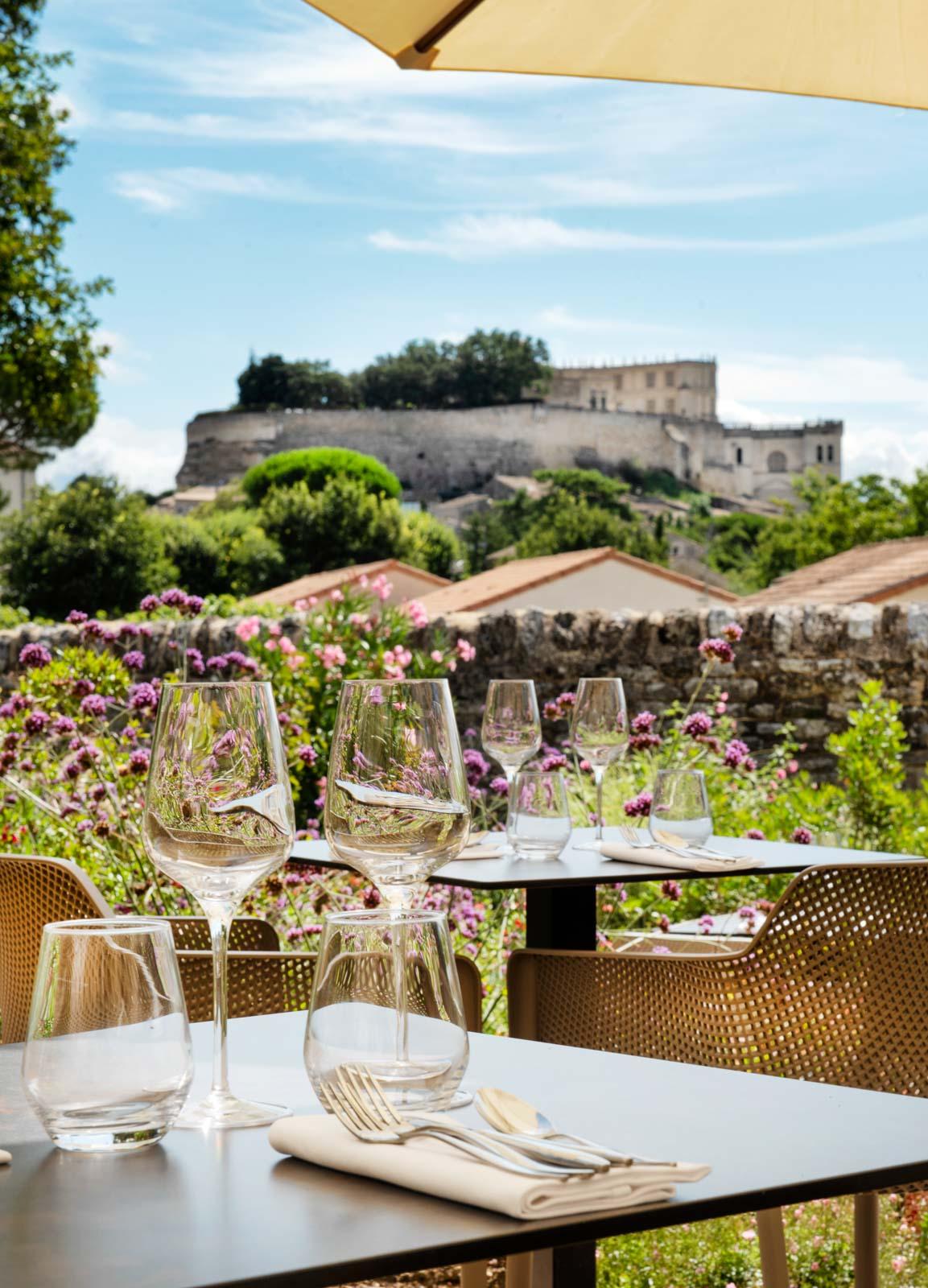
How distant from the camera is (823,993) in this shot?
2.25 m

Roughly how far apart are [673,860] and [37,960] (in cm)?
117

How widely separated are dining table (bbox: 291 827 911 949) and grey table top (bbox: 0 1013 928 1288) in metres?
1.13

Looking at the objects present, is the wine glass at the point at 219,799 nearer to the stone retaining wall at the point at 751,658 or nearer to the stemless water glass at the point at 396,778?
the stemless water glass at the point at 396,778

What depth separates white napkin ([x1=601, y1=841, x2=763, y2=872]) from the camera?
2.62 meters

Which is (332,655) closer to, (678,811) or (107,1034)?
(678,811)

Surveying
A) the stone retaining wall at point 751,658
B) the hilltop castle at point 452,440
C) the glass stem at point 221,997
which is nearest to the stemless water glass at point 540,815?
the glass stem at point 221,997

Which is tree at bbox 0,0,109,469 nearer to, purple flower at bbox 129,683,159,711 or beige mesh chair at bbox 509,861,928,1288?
purple flower at bbox 129,683,159,711

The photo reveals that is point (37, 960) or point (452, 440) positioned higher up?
point (452, 440)

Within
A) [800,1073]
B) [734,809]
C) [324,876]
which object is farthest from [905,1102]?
[734,809]

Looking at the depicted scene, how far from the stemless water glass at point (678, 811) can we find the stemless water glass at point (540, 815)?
0.54 feet

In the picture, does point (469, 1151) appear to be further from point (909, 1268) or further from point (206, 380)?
point (206, 380)

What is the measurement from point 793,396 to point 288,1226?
9456cm

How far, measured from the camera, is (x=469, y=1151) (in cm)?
103

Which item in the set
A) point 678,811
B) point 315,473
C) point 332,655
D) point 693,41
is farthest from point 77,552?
point 678,811
